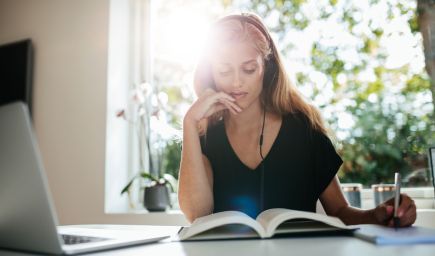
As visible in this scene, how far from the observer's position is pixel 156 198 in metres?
1.92

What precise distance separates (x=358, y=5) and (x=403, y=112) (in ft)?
1.84

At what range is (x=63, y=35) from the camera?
2322 mm

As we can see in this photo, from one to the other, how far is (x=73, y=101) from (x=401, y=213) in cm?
183

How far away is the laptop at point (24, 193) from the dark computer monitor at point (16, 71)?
1880mm

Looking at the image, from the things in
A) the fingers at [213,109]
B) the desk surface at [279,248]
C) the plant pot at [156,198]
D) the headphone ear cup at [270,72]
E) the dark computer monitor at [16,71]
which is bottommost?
the plant pot at [156,198]

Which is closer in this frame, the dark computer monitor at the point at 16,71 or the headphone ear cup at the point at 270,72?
the headphone ear cup at the point at 270,72

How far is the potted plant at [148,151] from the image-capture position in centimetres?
194

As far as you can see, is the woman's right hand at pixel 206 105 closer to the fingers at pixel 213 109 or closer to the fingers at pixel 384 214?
the fingers at pixel 213 109

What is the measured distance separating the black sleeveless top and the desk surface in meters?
0.65

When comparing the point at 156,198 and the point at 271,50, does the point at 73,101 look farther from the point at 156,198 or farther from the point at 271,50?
the point at 271,50

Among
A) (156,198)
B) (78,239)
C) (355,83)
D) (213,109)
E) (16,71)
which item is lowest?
(156,198)

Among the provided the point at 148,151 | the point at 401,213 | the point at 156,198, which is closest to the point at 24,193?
the point at 401,213

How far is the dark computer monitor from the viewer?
234 centimetres

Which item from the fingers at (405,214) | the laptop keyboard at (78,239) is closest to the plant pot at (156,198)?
the laptop keyboard at (78,239)
